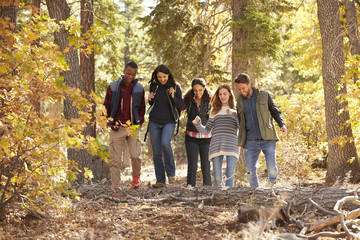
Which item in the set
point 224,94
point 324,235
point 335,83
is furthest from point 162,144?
point 335,83

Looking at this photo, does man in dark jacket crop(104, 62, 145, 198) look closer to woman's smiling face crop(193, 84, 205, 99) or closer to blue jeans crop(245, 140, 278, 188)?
woman's smiling face crop(193, 84, 205, 99)

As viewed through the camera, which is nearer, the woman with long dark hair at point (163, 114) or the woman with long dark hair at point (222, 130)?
the woman with long dark hair at point (222, 130)

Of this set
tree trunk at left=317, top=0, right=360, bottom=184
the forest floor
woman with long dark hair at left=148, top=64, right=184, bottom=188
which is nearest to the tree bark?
tree trunk at left=317, top=0, right=360, bottom=184

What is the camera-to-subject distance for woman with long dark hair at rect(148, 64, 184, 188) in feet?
22.6

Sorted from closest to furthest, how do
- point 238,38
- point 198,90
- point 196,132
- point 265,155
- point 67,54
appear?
1. point 265,155
2. point 196,132
3. point 198,90
4. point 67,54
5. point 238,38

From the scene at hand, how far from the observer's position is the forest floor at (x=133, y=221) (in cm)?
433

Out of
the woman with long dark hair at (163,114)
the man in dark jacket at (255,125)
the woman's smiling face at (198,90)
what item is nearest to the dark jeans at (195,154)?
the woman with long dark hair at (163,114)

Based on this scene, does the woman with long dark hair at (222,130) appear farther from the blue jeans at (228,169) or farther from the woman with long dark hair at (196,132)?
the woman with long dark hair at (196,132)

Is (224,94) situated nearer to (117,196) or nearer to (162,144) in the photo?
(162,144)

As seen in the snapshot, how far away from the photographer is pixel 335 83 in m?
8.68

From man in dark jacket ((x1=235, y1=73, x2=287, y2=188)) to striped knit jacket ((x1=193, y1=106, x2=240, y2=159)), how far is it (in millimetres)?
286

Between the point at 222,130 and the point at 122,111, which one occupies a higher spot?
the point at 122,111

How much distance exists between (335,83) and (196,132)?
3.52 metres

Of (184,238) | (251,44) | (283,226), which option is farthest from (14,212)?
(251,44)
